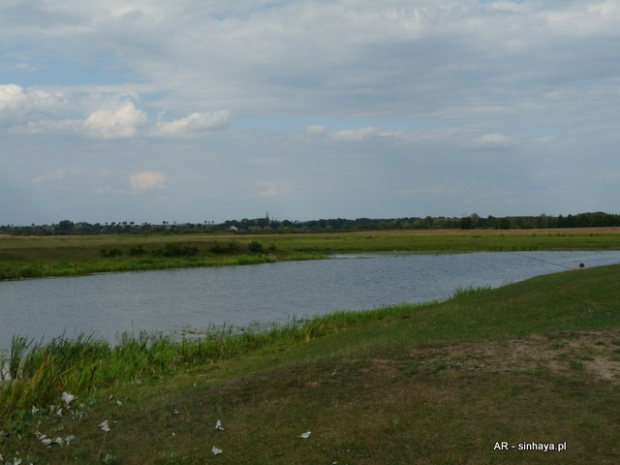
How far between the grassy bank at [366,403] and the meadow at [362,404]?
28mm

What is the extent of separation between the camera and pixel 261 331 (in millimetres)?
21500

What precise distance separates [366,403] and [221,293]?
90.8 feet

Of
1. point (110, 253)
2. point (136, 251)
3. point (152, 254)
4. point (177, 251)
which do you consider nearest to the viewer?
point (110, 253)

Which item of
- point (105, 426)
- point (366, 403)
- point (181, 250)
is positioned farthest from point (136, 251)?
point (366, 403)

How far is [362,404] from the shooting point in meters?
8.79

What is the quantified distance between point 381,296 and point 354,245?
5531cm

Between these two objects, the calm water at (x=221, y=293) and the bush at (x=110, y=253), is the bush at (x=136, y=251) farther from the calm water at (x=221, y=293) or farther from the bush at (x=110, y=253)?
the calm water at (x=221, y=293)

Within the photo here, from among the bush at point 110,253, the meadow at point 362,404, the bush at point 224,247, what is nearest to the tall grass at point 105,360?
the meadow at point 362,404

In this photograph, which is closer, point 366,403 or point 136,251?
point 366,403

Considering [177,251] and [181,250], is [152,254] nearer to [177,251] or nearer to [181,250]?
[177,251]

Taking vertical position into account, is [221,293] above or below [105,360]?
below

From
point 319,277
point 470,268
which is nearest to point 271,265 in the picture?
point 319,277

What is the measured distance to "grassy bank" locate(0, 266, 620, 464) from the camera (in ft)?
23.9

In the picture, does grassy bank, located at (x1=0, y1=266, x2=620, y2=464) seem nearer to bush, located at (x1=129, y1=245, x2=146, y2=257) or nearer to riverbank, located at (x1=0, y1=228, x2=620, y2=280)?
riverbank, located at (x1=0, y1=228, x2=620, y2=280)
